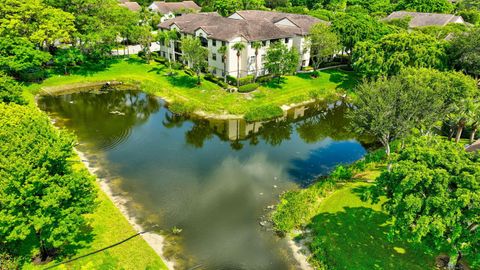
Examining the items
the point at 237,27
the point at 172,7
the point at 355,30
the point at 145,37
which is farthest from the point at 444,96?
the point at 172,7

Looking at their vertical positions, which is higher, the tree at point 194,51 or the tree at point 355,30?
the tree at point 355,30

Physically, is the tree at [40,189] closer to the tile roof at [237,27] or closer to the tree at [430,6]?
the tile roof at [237,27]

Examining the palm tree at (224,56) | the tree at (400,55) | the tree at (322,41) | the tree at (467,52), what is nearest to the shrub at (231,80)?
the palm tree at (224,56)

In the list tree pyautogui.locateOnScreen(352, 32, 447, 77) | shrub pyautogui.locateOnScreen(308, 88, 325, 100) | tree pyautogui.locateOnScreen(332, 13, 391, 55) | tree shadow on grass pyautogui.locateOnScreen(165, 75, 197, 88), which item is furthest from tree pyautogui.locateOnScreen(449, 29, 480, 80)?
tree shadow on grass pyautogui.locateOnScreen(165, 75, 197, 88)

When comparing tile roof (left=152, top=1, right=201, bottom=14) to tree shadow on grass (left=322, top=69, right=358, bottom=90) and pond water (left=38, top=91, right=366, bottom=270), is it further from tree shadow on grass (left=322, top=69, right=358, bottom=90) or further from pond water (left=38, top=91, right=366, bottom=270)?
tree shadow on grass (left=322, top=69, right=358, bottom=90)

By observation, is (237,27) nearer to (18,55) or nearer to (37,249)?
(18,55)

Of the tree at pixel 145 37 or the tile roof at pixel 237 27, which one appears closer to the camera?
the tile roof at pixel 237 27

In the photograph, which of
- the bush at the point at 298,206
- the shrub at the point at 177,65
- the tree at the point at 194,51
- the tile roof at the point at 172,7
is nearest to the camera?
the bush at the point at 298,206

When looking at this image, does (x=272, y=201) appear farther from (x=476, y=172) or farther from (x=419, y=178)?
(x=476, y=172)
